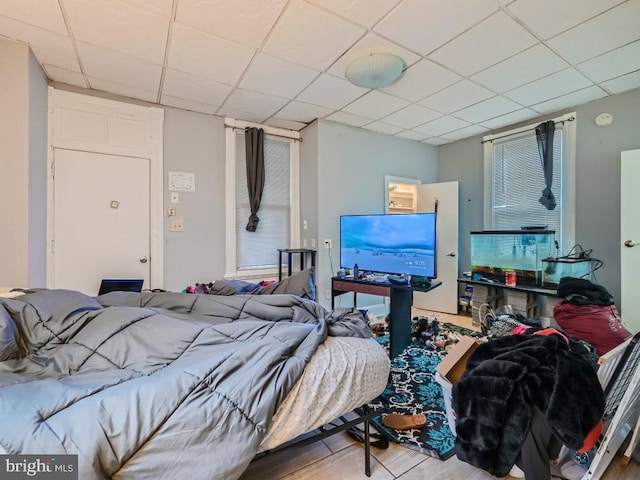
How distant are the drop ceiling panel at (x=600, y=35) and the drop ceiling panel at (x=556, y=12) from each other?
94mm

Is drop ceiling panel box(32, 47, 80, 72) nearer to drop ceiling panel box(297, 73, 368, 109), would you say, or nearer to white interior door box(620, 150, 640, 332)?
drop ceiling panel box(297, 73, 368, 109)

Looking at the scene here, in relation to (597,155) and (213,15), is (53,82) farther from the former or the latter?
(597,155)

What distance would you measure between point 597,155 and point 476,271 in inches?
70.9

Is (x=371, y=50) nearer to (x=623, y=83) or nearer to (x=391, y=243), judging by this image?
(x=391, y=243)

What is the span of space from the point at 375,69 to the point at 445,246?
115 inches

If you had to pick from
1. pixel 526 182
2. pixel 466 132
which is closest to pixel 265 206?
pixel 466 132

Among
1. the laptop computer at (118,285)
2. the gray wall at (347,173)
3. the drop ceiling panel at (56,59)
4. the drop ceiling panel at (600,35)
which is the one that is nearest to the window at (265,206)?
the gray wall at (347,173)

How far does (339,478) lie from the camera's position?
1418 mm

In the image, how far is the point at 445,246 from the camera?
4.46 m

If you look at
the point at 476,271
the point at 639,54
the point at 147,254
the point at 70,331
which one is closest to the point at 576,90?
the point at 639,54

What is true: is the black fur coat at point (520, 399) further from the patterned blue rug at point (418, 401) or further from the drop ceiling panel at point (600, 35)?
the drop ceiling panel at point (600, 35)

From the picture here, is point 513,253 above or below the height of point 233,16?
below

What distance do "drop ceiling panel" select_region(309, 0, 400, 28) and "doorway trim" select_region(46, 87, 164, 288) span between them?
226cm

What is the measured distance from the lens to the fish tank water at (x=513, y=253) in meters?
3.45
